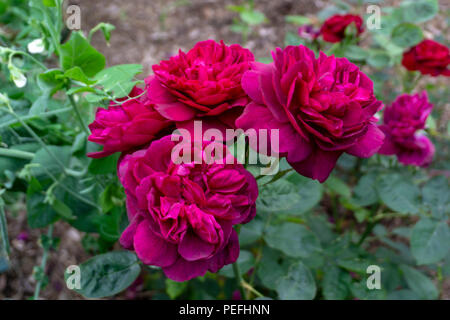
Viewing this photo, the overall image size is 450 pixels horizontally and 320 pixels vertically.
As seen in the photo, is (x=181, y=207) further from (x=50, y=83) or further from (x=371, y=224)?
(x=371, y=224)

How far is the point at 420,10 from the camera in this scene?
152 centimetres

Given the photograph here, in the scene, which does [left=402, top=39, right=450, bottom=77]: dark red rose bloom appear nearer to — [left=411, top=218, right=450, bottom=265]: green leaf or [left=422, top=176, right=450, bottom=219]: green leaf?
[left=422, top=176, right=450, bottom=219]: green leaf

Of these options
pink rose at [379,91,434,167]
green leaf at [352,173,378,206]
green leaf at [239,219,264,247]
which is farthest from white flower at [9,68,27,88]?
green leaf at [352,173,378,206]

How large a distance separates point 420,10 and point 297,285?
4.00 feet

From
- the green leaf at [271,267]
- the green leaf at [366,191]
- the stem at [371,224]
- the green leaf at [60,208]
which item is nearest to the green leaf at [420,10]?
the green leaf at [366,191]

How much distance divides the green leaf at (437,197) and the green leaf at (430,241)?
0.04 meters

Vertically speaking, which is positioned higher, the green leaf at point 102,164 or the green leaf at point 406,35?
the green leaf at point 406,35

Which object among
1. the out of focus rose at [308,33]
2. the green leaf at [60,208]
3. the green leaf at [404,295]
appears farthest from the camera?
the out of focus rose at [308,33]

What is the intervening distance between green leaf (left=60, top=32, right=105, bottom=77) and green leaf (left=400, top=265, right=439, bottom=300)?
1258 mm

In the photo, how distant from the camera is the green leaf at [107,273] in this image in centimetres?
88

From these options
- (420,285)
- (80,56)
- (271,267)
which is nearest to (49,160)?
(80,56)

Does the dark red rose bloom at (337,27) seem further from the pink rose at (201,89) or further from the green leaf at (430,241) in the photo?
the pink rose at (201,89)
